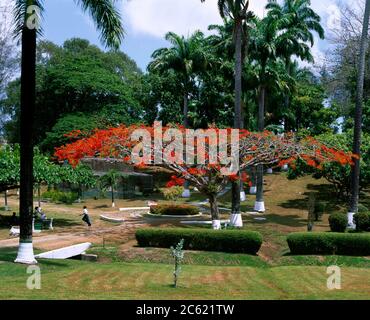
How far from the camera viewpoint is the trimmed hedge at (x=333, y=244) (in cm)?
2070

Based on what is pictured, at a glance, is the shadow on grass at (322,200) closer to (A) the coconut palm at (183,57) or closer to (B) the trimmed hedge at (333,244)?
(A) the coconut palm at (183,57)

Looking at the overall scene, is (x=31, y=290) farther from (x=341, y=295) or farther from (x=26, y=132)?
(x=341, y=295)

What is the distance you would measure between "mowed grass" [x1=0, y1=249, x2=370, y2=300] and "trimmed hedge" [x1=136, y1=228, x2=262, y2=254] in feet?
7.01

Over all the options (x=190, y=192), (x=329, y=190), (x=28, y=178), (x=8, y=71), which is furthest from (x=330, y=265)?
(x=8, y=71)

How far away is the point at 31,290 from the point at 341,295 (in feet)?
24.8

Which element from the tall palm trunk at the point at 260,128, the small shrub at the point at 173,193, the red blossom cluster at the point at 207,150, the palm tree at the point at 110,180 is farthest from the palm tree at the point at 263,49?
the palm tree at the point at 110,180

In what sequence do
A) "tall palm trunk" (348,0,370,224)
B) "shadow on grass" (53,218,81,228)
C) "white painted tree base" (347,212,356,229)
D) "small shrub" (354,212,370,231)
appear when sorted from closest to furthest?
"small shrub" (354,212,370,231), "tall palm trunk" (348,0,370,224), "white painted tree base" (347,212,356,229), "shadow on grass" (53,218,81,228)

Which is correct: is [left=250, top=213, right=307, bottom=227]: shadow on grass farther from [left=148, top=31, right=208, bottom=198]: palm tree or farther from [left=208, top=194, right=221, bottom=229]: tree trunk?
[left=148, top=31, right=208, bottom=198]: palm tree

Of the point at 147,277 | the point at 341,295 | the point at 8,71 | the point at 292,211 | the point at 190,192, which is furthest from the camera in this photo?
the point at 8,71

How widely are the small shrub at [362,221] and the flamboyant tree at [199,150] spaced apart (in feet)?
9.05

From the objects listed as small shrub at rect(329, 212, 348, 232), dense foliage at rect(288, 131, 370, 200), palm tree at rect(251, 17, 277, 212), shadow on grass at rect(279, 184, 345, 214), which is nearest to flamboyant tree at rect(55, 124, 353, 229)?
small shrub at rect(329, 212, 348, 232)

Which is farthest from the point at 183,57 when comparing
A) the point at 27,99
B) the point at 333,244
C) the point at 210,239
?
the point at 27,99

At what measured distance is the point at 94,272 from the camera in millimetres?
15523

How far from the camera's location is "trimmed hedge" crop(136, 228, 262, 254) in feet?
68.7
